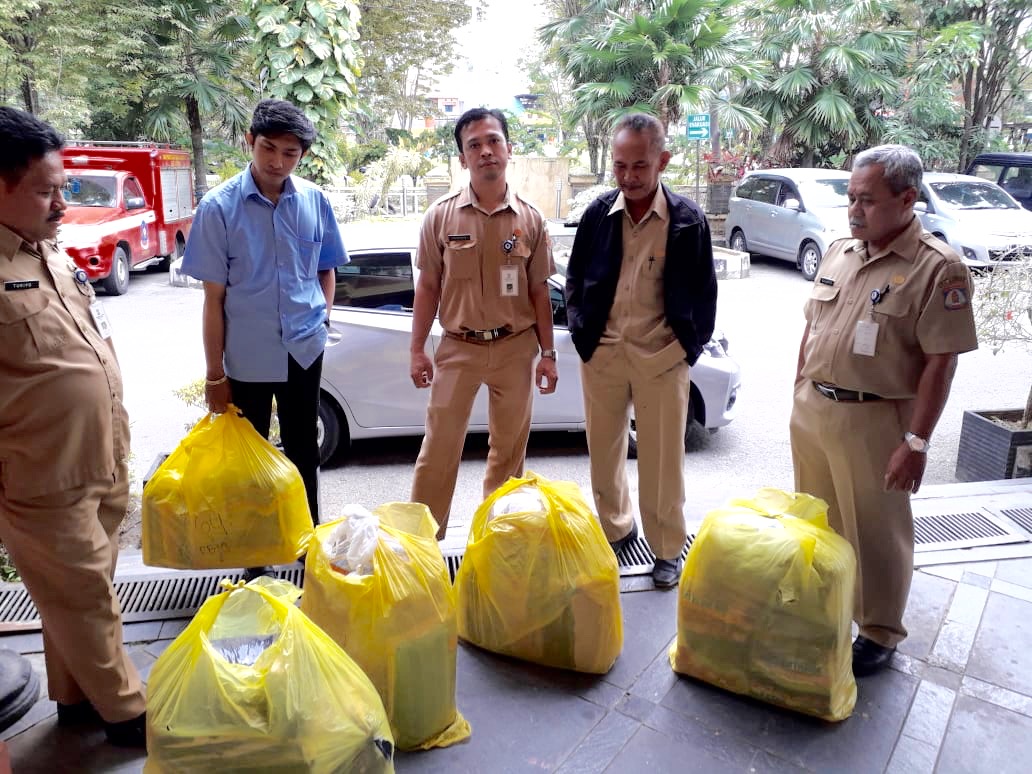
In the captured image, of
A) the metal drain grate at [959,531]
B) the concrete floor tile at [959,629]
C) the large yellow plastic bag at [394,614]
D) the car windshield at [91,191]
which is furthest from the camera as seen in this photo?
the car windshield at [91,191]

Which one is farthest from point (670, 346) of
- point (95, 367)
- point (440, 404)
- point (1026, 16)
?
point (1026, 16)

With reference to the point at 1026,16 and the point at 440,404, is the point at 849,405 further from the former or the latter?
the point at 1026,16

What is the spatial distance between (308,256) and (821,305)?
1.87 m

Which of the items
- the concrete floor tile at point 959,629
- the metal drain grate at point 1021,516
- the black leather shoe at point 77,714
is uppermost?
the metal drain grate at point 1021,516

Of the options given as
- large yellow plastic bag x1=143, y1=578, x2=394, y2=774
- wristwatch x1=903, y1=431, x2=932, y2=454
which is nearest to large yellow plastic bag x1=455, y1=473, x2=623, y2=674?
large yellow plastic bag x1=143, y1=578, x2=394, y2=774

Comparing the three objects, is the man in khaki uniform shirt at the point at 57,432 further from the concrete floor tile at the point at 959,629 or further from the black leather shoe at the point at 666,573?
the concrete floor tile at the point at 959,629

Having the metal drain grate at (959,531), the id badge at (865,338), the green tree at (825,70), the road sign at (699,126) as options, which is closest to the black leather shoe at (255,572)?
the id badge at (865,338)

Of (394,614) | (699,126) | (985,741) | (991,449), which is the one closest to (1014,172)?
(699,126)

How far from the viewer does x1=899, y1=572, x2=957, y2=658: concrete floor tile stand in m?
2.77

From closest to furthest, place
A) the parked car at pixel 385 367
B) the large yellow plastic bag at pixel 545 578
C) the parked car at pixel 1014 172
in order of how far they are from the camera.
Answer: the large yellow plastic bag at pixel 545 578, the parked car at pixel 385 367, the parked car at pixel 1014 172

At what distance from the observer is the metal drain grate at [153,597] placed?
287 cm

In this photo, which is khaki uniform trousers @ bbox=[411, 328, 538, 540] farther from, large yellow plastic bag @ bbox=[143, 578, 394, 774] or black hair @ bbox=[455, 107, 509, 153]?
large yellow plastic bag @ bbox=[143, 578, 394, 774]

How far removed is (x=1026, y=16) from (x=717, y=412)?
16183mm

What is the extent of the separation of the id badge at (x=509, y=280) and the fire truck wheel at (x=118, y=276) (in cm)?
888
